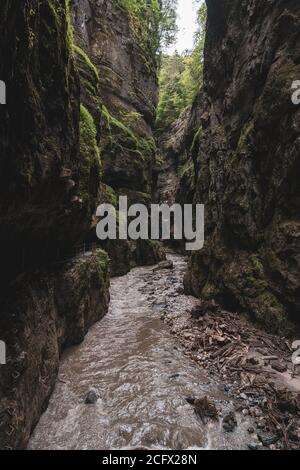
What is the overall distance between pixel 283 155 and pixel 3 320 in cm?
764

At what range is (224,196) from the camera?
10898 millimetres

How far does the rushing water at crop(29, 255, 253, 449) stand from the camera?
4.48 m

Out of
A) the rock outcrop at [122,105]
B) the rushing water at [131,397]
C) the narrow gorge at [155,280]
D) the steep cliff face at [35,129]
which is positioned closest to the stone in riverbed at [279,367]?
the narrow gorge at [155,280]

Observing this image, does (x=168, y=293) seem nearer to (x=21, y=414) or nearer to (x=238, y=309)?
(x=238, y=309)

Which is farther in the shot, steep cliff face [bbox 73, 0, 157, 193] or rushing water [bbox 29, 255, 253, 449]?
steep cliff face [bbox 73, 0, 157, 193]

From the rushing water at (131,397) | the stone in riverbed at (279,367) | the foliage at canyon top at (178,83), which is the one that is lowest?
the rushing water at (131,397)

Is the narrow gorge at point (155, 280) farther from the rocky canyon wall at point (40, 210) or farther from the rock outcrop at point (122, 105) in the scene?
the rock outcrop at point (122, 105)

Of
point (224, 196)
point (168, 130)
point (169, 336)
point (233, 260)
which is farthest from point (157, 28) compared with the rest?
point (169, 336)

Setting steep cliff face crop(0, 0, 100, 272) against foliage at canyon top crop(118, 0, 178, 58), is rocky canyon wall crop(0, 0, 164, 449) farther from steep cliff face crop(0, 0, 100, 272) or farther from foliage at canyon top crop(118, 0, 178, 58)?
foliage at canyon top crop(118, 0, 178, 58)

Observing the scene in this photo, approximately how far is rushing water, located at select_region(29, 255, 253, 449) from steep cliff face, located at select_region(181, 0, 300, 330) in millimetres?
3028

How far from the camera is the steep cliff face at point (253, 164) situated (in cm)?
757

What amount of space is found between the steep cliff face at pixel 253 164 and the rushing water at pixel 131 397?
3028 mm

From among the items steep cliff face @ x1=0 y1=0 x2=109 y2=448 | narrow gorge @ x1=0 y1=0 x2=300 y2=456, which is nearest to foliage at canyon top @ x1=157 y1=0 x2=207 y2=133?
narrow gorge @ x1=0 y1=0 x2=300 y2=456

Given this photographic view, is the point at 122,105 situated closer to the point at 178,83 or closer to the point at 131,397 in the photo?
the point at 178,83
